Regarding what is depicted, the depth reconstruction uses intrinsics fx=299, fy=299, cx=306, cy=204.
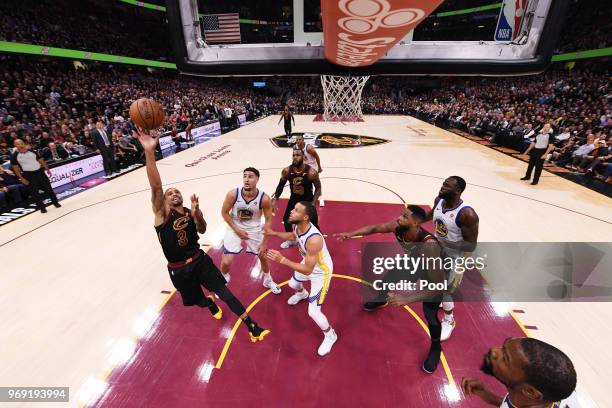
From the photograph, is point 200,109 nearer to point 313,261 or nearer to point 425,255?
point 313,261

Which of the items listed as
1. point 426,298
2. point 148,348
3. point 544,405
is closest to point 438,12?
point 426,298

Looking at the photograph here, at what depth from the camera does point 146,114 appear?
3.43m

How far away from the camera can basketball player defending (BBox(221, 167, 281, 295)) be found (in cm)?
403

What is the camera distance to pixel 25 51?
19.1m

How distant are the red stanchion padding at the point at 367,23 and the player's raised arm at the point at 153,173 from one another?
186 centimetres

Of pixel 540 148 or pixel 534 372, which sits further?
pixel 540 148

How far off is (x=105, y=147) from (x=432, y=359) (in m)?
10.9

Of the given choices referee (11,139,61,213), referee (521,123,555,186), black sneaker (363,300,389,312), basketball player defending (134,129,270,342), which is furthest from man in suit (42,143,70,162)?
referee (521,123,555,186)

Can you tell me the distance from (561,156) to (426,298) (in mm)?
12147

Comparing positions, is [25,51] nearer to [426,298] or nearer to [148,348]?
[148,348]

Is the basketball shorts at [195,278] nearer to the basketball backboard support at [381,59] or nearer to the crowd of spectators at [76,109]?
the basketball backboard support at [381,59]

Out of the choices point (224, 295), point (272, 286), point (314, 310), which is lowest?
point (272, 286)

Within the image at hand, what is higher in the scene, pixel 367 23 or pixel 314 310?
pixel 367 23

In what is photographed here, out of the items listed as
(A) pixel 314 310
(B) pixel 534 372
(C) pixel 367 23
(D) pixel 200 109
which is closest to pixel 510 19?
(C) pixel 367 23
